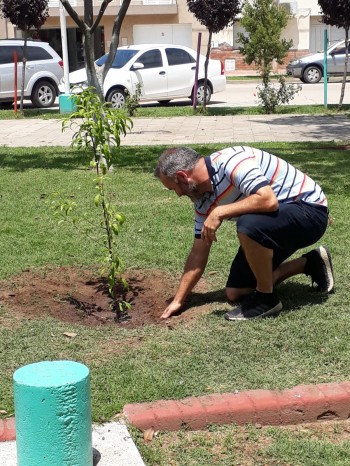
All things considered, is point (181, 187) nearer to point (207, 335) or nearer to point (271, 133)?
point (207, 335)

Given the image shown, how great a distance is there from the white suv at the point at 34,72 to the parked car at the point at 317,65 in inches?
392

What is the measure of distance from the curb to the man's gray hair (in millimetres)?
1324

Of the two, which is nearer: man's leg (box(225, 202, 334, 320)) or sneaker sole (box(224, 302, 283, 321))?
man's leg (box(225, 202, 334, 320))

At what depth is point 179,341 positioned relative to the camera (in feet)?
15.2

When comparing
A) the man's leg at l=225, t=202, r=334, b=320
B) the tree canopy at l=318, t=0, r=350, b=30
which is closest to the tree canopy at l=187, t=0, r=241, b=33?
the tree canopy at l=318, t=0, r=350, b=30

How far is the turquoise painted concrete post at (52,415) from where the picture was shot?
314 centimetres

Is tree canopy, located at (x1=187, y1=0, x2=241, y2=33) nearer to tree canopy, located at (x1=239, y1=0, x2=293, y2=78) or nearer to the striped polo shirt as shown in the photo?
tree canopy, located at (x1=239, y1=0, x2=293, y2=78)

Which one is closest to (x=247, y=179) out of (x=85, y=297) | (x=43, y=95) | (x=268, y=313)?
(x=268, y=313)

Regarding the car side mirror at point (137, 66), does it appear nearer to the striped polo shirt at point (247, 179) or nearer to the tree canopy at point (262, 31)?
the tree canopy at point (262, 31)

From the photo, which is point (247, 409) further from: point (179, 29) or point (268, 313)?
point (179, 29)

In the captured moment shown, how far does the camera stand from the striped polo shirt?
15.2 feet

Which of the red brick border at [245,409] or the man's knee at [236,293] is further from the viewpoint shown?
the man's knee at [236,293]

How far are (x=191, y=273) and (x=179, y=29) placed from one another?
36080 millimetres

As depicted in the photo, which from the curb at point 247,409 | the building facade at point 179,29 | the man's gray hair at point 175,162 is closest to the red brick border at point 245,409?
the curb at point 247,409
